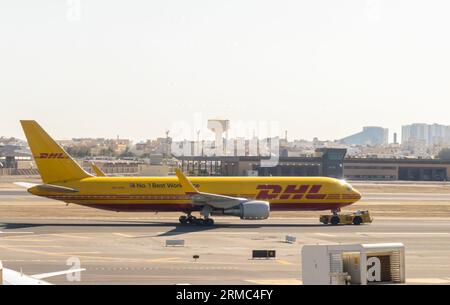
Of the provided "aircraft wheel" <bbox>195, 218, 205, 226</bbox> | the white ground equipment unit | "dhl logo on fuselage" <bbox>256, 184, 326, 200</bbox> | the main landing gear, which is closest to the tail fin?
the main landing gear

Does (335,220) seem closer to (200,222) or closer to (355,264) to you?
(200,222)

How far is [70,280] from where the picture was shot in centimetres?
3728

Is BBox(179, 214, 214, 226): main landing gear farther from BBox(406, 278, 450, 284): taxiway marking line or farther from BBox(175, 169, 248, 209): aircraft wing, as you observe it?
BBox(406, 278, 450, 284): taxiway marking line

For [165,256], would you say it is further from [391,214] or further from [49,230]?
[391,214]

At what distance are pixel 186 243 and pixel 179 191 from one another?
14.5 m

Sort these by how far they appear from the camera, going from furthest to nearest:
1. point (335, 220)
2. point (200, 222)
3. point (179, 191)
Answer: point (335, 220) → point (179, 191) → point (200, 222)

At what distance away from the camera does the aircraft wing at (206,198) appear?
6519 cm

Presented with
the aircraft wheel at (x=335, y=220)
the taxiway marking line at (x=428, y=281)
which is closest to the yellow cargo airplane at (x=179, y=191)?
the aircraft wheel at (x=335, y=220)

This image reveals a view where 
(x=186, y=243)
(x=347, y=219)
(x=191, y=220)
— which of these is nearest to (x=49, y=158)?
(x=191, y=220)

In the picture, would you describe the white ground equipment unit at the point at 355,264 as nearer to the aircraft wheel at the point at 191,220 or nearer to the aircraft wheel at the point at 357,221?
the aircraft wheel at the point at 191,220

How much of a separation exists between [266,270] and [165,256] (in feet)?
25.9

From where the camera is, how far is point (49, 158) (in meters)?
67.5

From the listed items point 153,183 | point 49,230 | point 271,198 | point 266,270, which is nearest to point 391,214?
point 271,198

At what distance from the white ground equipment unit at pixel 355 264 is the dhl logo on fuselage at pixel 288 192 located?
4793 cm
